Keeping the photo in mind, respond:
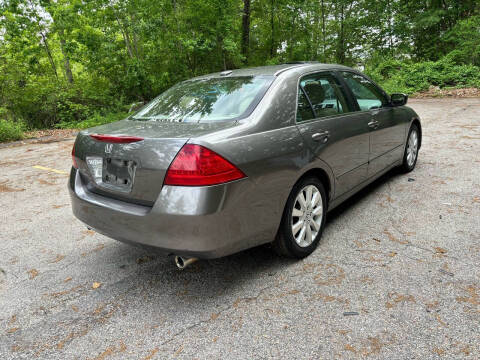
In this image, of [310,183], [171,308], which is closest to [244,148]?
[310,183]

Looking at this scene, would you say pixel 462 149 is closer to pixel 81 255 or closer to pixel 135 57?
pixel 81 255

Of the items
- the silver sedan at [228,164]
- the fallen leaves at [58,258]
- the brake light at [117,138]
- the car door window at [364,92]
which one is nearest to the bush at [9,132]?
the fallen leaves at [58,258]

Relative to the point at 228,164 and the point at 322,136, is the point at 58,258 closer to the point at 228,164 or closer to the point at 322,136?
the point at 228,164

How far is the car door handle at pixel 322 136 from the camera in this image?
9.87ft

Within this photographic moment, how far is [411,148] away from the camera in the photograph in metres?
5.23

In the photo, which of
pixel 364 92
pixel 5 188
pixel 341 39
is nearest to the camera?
pixel 364 92

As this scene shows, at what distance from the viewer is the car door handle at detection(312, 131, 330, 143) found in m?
3.01

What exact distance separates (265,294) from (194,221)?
807 mm

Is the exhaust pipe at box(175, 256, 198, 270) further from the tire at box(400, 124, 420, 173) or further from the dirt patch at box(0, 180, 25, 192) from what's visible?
the dirt patch at box(0, 180, 25, 192)

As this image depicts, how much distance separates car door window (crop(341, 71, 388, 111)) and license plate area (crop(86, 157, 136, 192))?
2.53m

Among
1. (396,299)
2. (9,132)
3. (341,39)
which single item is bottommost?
(396,299)

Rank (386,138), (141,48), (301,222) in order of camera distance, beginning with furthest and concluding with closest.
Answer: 1. (141,48)
2. (386,138)
3. (301,222)

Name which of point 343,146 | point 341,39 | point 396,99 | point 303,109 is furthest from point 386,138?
point 341,39

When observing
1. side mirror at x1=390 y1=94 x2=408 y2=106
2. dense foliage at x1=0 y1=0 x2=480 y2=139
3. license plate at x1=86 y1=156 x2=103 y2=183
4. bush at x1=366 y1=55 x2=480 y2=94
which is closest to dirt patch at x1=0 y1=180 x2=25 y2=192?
license plate at x1=86 y1=156 x2=103 y2=183
